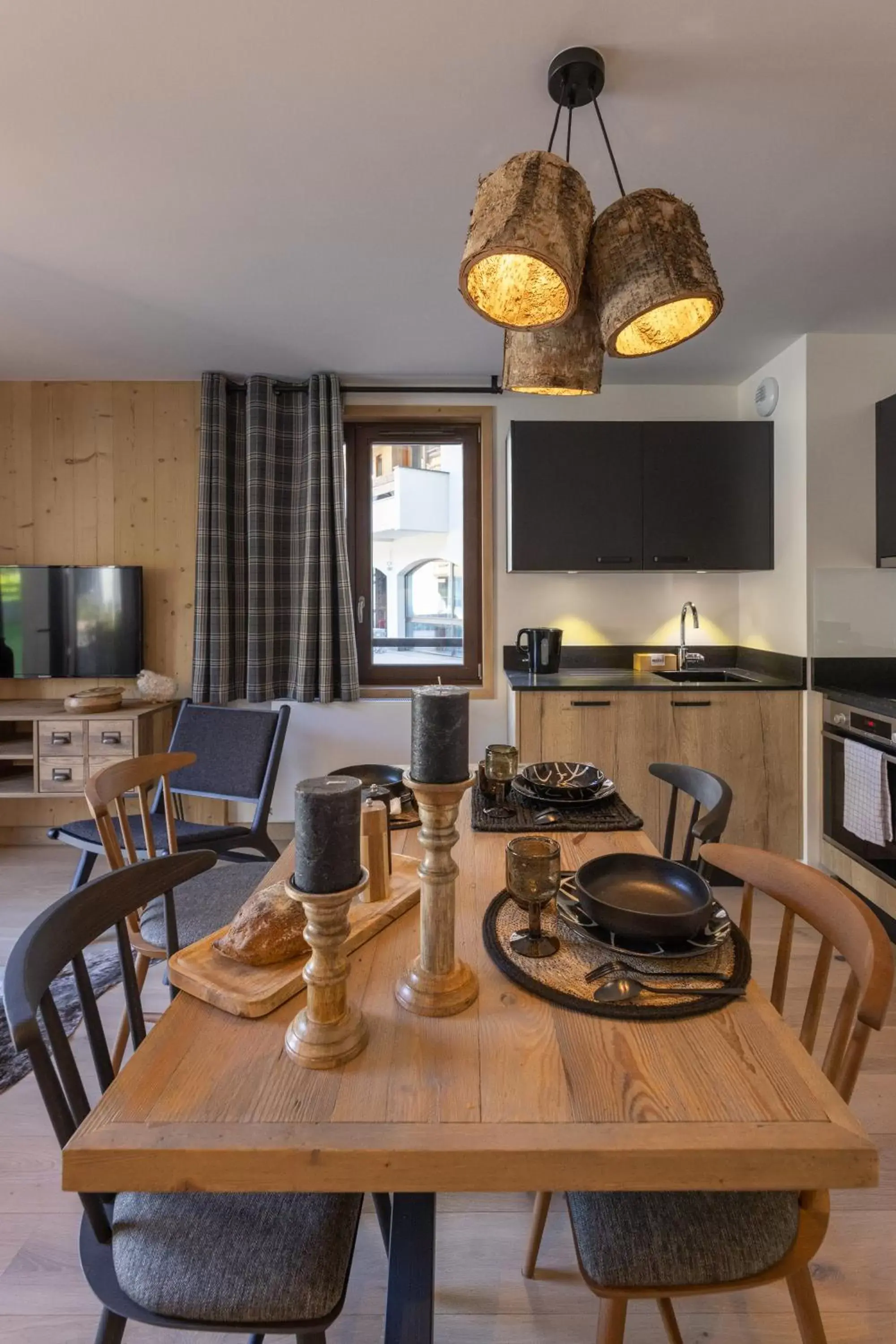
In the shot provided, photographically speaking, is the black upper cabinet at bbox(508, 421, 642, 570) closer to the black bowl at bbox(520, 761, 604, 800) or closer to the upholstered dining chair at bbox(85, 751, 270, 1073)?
the black bowl at bbox(520, 761, 604, 800)

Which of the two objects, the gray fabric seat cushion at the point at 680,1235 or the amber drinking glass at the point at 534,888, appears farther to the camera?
the amber drinking glass at the point at 534,888

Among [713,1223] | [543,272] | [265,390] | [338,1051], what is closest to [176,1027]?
[338,1051]

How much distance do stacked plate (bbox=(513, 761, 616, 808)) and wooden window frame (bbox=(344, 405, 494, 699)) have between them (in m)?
1.78

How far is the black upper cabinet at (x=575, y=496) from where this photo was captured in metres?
3.21

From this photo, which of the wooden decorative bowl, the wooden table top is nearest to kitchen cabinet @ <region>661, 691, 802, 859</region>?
the wooden table top

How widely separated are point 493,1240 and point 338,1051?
101cm

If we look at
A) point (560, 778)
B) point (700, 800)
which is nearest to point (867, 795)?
point (700, 800)

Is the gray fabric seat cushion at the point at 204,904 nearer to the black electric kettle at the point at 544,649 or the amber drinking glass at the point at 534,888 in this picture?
the amber drinking glass at the point at 534,888

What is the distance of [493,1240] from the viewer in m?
1.37

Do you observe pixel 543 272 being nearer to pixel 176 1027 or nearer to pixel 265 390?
pixel 176 1027

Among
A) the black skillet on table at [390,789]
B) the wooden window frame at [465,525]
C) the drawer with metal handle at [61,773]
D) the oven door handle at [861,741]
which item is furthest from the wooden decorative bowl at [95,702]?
the oven door handle at [861,741]

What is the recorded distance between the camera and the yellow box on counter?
356cm

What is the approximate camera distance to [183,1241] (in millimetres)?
848

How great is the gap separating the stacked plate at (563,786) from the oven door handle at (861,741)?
4.31ft
